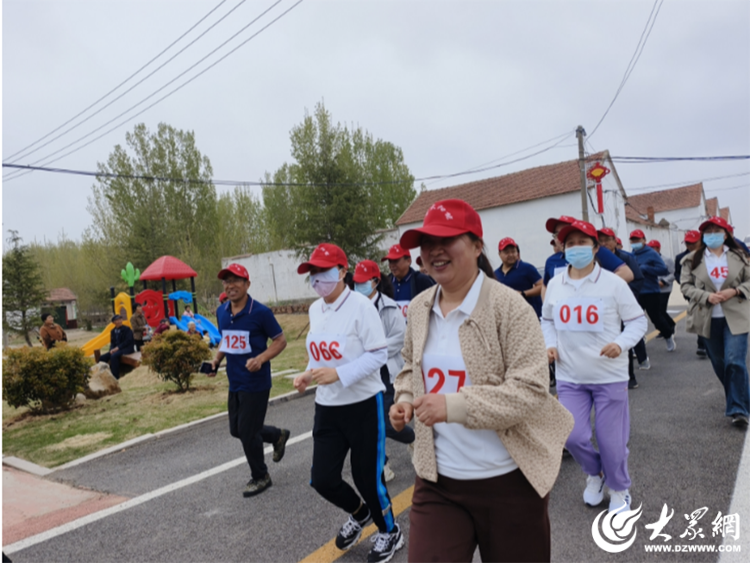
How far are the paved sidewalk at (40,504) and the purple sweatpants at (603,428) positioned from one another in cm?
408

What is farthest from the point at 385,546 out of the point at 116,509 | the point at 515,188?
the point at 515,188

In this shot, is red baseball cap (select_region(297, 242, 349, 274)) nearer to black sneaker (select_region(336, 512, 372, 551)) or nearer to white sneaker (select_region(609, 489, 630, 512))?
black sneaker (select_region(336, 512, 372, 551))

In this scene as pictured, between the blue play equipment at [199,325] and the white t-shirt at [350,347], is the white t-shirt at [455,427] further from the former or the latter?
Answer: the blue play equipment at [199,325]

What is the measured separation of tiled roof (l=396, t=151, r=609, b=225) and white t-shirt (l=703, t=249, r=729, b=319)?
69.7 ft

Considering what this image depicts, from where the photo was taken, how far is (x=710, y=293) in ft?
17.9

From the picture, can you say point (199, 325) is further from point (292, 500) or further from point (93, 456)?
point (292, 500)

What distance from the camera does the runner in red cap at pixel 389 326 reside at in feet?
16.2

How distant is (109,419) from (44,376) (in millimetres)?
1442

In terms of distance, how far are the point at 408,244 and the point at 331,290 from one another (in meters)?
1.71

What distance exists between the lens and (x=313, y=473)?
3.63m

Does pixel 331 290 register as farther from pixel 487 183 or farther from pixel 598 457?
pixel 487 183

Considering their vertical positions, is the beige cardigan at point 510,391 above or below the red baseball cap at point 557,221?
below

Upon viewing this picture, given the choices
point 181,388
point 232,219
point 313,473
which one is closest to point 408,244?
point 313,473

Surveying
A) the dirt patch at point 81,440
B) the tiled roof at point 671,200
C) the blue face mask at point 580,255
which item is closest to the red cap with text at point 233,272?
the blue face mask at point 580,255
